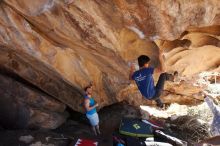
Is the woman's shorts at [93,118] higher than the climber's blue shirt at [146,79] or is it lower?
lower

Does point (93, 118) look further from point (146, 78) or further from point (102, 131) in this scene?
point (146, 78)

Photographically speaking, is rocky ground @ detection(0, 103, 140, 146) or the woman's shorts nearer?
rocky ground @ detection(0, 103, 140, 146)

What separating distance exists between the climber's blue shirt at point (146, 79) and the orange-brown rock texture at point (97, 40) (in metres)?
0.51

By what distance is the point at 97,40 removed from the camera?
7629 mm

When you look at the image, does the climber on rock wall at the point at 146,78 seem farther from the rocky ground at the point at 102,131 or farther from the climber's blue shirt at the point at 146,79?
the rocky ground at the point at 102,131

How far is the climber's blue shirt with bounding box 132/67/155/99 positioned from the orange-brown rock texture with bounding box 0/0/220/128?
19.9 inches

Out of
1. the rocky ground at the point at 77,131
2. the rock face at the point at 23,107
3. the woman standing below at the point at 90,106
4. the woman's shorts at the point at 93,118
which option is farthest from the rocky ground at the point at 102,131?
the woman standing below at the point at 90,106

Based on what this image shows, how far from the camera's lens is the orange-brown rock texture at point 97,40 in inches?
274

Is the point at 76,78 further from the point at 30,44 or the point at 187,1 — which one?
the point at 187,1

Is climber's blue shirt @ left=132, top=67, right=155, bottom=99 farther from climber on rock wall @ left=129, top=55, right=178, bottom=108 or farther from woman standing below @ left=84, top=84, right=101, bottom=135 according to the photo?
woman standing below @ left=84, top=84, right=101, bottom=135

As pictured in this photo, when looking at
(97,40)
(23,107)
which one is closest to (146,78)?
(97,40)

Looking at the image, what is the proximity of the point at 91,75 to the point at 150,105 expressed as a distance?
4.15 m

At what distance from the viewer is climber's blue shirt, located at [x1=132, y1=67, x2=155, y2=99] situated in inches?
318

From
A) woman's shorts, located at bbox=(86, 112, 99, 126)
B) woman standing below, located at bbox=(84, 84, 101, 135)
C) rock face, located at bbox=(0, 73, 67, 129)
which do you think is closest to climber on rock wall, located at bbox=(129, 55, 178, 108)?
woman standing below, located at bbox=(84, 84, 101, 135)
